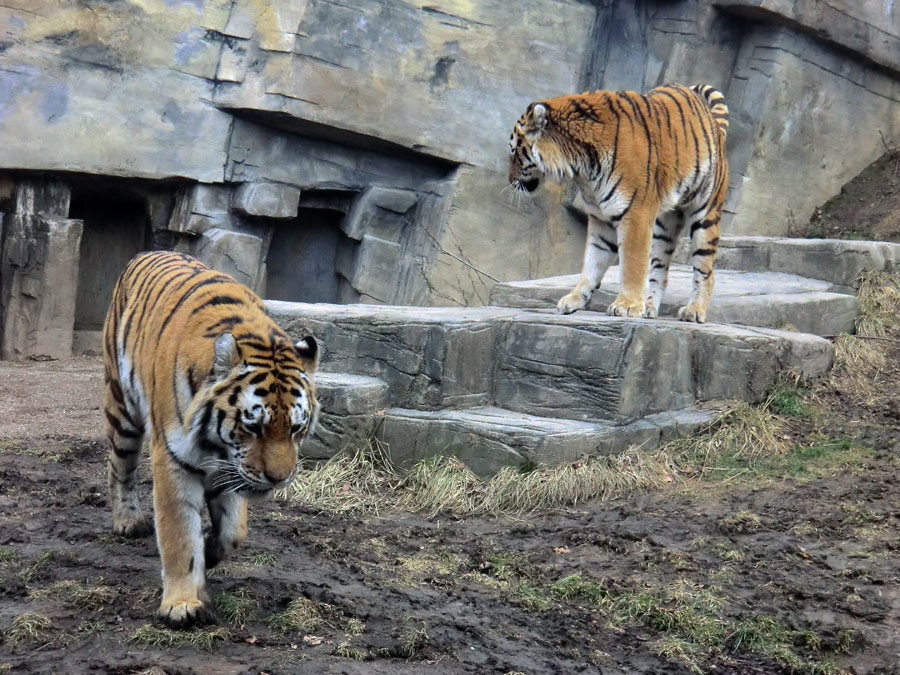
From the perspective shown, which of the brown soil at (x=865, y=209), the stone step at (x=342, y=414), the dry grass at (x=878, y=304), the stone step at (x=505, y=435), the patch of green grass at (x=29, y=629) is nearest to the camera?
the patch of green grass at (x=29, y=629)

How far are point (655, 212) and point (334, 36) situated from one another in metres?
4.64

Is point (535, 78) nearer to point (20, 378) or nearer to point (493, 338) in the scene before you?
point (493, 338)

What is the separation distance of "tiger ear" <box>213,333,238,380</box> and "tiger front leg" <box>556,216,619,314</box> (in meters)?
3.36

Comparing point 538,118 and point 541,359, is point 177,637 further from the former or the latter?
point 538,118

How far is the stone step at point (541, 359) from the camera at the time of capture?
548 centimetres

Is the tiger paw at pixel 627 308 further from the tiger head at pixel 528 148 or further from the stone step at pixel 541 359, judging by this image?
the tiger head at pixel 528 148

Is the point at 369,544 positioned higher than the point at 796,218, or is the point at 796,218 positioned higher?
the point at 796,218

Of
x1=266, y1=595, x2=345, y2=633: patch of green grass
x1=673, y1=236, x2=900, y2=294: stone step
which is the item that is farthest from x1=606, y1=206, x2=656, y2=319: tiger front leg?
x1=266, y1=595, x2=345, y2=633: patch of green grass

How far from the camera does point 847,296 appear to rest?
23.1 ft

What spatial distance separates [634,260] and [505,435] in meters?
1.34

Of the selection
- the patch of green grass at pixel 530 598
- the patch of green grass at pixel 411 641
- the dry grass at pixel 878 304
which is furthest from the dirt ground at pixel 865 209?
the patch of green grass at pixel 411 641

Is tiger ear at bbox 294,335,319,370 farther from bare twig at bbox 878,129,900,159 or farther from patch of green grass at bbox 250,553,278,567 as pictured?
bare twig at bbox 878,129,900,159

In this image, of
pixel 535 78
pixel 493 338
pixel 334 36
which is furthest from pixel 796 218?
pixel 493 338

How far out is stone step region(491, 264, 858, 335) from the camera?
6469 millimetres
